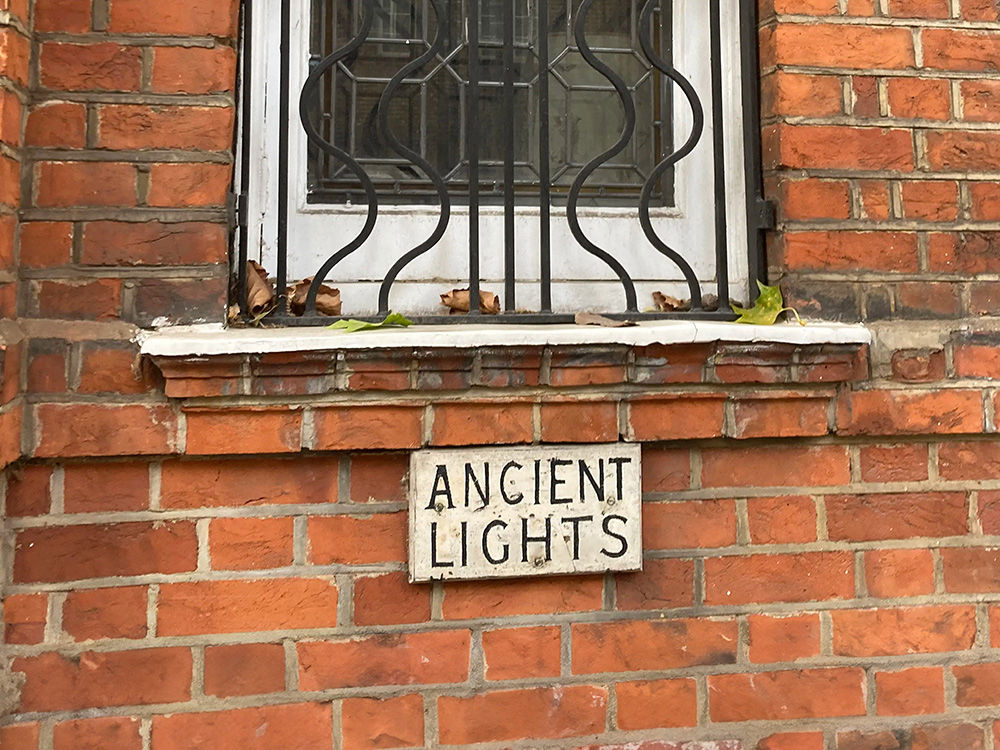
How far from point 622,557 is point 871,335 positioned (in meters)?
0.64

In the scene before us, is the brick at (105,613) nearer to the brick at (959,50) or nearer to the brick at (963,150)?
the brick at (963,150)

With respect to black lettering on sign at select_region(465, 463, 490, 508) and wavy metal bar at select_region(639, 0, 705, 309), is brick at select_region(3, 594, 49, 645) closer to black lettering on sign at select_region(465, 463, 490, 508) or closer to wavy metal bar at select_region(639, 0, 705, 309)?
black lettering on sign at select_region(465, 463, 490, 508)

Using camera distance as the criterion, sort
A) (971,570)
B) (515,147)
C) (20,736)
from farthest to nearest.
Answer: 1. (515,147)
2. (971,570)
3. (20,736)

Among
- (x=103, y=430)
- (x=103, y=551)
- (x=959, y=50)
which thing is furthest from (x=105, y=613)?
(x=959, y=50)

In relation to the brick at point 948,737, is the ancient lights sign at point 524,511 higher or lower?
higher

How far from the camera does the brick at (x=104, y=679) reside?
1361mm

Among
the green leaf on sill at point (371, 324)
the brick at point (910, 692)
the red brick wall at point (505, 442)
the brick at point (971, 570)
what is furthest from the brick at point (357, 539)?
the brick at point (971, 570)

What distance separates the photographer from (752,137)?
1641 millimetres

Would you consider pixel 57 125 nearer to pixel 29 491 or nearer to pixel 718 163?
pixel 29 491

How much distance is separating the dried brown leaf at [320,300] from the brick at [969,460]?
125cm

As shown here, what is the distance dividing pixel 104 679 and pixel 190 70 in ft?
3.60

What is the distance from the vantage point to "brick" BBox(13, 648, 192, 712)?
136 cm

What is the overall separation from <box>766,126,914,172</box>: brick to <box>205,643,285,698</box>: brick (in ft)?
4.42

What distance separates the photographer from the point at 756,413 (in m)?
1.50
